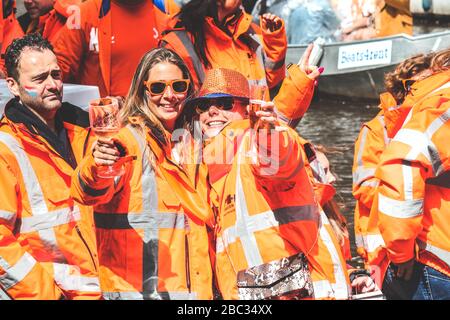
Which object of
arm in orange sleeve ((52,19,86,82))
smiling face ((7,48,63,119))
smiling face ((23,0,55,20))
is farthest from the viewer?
smiling face ((23,0,55,20))

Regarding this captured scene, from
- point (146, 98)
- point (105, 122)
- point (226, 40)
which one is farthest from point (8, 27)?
point (105, 122)

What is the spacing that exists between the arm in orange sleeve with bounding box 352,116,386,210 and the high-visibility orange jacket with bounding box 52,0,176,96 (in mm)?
1550

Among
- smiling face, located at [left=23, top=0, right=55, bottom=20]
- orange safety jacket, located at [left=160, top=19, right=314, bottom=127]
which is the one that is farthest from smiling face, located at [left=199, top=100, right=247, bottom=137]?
smiling face, located at [left=23, top=0, right=55, bottom=20]

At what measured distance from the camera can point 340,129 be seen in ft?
36.3

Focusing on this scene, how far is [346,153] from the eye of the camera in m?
9.42

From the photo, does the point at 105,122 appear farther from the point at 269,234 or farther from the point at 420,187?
the point at 420,187

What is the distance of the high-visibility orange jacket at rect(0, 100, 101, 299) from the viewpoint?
12.7ft

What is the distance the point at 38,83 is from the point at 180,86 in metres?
0.68

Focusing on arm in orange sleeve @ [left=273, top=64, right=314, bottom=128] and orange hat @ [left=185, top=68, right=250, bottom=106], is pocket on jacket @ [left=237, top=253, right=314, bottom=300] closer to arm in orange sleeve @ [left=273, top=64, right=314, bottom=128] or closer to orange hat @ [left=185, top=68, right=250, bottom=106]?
orange hat @ [left=185, top=68, right=250, bottom=106]

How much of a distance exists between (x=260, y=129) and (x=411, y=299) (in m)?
1.05

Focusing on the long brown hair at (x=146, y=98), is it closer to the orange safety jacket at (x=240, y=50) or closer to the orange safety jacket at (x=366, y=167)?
the orange safety jacket at (x=240, y=50)

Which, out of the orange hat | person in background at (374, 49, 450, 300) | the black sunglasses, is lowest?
person in background at (374, 49, 450, 300)
